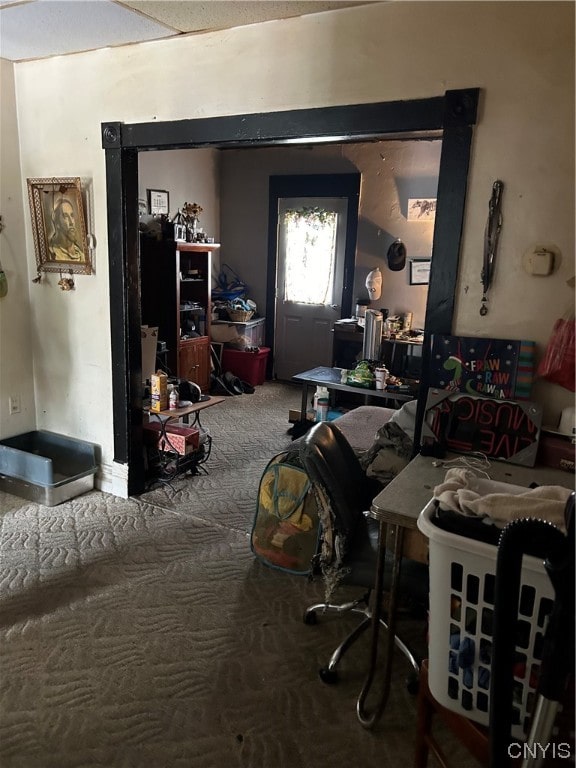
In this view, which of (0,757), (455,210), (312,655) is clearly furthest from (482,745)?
(455,210)

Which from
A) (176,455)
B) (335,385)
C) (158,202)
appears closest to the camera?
(176,455)

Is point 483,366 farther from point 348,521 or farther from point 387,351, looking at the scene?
point 387,351

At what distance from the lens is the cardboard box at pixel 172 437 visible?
338 cm

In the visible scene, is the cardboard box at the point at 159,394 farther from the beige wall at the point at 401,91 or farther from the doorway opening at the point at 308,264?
the doorway opening at the point at 308,264

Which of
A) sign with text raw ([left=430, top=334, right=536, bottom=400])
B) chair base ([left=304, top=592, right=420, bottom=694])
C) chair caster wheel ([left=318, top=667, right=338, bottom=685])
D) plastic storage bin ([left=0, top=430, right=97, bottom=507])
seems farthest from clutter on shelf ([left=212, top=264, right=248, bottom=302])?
chair caster wheel ([left=318, top=667, right=338, bottom=685])

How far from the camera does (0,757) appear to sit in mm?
1615

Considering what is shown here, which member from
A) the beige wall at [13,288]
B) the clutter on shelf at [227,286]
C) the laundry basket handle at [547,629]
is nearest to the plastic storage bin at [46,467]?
the beige wall at [13,288]

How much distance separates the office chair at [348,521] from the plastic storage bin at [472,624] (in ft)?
1.76

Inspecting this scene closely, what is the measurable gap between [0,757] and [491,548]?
1589 mm

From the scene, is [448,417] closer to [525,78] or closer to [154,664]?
[525,78]

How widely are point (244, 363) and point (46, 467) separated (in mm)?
3162

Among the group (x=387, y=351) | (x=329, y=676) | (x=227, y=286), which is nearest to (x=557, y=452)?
(x=329, y=676)

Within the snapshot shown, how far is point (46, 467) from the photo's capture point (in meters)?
3.08

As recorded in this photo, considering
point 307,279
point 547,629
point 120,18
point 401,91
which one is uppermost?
point 120,18
